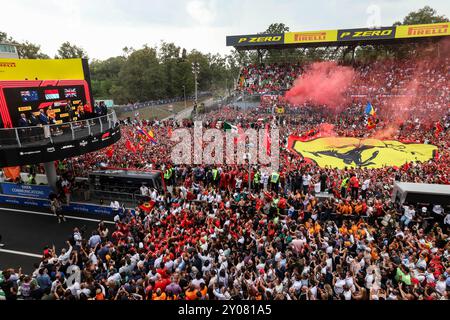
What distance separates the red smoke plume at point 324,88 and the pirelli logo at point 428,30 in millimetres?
7985

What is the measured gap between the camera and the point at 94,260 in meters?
9.12

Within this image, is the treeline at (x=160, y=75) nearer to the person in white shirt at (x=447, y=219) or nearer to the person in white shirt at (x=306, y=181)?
the person in white shirt at (x=306, y=181)

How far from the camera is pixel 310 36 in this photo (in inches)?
1444

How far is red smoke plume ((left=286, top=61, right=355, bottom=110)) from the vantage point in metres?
35.5

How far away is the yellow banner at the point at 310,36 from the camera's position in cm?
3600

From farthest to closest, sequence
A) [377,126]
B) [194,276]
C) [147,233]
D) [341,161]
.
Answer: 1. [377,126]
2. [341,161]
3. [147,233]
4. [194,276]

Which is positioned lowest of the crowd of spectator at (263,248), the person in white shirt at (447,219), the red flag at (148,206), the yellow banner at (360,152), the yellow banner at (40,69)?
the yellow banner at (360,152)

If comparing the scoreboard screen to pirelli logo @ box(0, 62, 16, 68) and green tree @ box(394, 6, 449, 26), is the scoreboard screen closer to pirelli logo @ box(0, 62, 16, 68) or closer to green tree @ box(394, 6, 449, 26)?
pirelli logo @ box(0, 62, 16, 68)

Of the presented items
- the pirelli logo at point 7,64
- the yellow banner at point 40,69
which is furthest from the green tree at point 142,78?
the pirelli logo at point 7,64

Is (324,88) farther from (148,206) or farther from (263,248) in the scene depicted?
(263,248)
